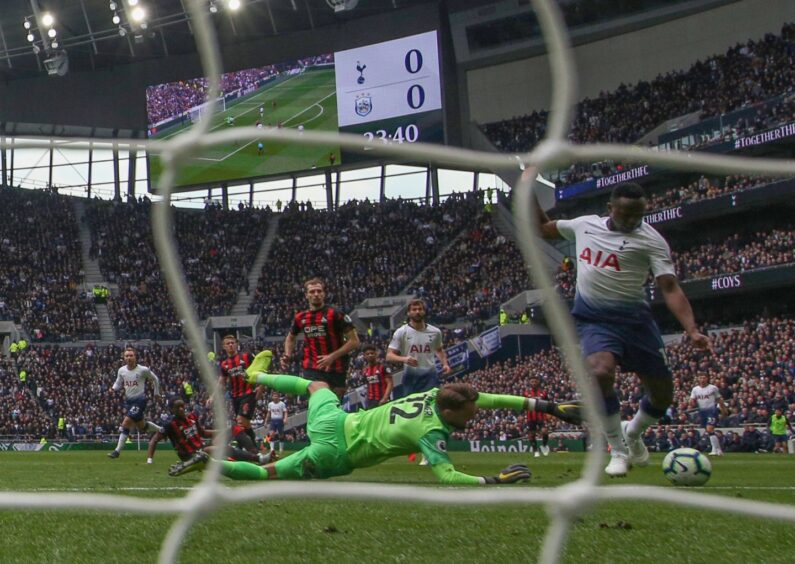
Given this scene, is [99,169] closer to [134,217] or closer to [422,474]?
[134,217]

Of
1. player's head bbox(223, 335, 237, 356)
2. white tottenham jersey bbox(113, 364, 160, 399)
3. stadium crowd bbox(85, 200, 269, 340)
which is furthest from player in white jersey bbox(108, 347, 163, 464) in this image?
stadium crowd bbox(85, 200, 269, 340)

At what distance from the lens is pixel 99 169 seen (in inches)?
1720

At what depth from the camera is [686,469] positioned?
6.20 metres

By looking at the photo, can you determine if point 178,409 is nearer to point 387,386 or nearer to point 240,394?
point 240,394

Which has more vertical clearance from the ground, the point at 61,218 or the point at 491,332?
the point at 61,218

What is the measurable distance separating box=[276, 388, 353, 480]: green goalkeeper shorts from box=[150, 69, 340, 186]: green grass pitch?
1105 inches

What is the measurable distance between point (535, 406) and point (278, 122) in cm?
2885

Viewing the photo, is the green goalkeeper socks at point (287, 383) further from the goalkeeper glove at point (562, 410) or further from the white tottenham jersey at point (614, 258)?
the white tottenham jersey at point (614, 258)

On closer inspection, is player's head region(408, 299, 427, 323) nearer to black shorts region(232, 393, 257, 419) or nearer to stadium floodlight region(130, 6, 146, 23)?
black shorts region(232, 393, 257, 419)

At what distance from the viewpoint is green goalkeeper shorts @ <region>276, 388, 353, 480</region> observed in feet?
18.4

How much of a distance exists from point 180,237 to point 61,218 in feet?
13.7

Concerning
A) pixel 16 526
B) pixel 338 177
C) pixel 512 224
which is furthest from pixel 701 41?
pixel 16 526

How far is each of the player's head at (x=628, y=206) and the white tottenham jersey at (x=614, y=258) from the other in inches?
4.6

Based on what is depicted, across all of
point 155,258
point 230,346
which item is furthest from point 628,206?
point 155,258
